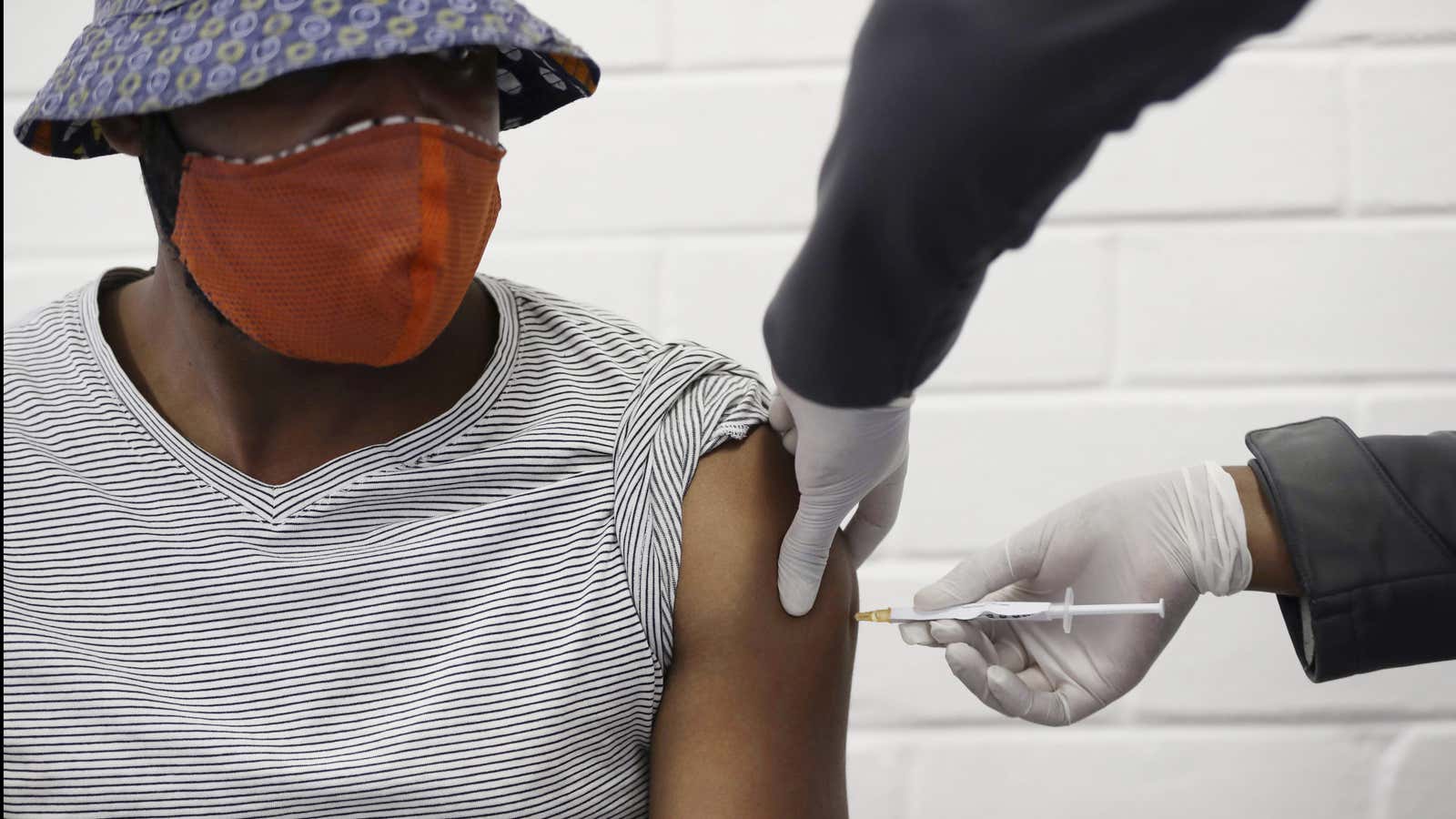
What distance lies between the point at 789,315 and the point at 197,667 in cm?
57

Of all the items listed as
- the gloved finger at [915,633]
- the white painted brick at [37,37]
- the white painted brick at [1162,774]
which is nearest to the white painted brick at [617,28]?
the white painted brick at [37,37]

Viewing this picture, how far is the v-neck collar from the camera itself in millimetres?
1048

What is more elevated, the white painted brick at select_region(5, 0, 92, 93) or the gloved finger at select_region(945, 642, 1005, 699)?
the white painted brick at select_region(5, 0, 92, 93)

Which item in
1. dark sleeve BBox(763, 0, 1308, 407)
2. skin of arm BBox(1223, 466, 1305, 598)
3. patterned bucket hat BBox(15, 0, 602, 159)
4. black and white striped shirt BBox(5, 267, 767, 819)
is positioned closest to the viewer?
dark sleeve BBox(763, 0, 1308, 407)

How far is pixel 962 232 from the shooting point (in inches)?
30.5

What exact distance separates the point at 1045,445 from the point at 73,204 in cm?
142

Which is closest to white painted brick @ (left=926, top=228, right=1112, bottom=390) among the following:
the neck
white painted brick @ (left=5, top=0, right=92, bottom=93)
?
the neck

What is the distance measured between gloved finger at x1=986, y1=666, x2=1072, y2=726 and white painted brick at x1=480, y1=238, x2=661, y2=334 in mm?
725

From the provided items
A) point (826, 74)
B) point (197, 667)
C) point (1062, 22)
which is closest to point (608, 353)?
point (197, 667)

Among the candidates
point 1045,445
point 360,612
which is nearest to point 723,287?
point 1045,445

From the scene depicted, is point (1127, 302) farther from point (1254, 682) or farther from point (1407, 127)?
point (1254, 682)

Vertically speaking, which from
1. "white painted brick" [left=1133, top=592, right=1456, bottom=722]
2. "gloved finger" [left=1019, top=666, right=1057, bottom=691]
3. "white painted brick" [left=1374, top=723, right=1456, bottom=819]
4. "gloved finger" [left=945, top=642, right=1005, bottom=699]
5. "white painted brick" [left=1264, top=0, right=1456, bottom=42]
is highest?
"white painted brick" [left=1264, top=0, right=1456, bottom=42]

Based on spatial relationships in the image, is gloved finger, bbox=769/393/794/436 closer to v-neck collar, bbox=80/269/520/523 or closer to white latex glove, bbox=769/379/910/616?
white latex glove, bbox=769/379/910/616

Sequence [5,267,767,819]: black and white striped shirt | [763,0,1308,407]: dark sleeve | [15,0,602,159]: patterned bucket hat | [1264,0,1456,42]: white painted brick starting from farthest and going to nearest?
1. [1264,0,1456,42]: white painted brick
2. [5,267,767,819]: black and white striped shirt
3. [15,0,602,159]: patterned bucket hat
4. [763,0,1308,407]: dark sleeve
